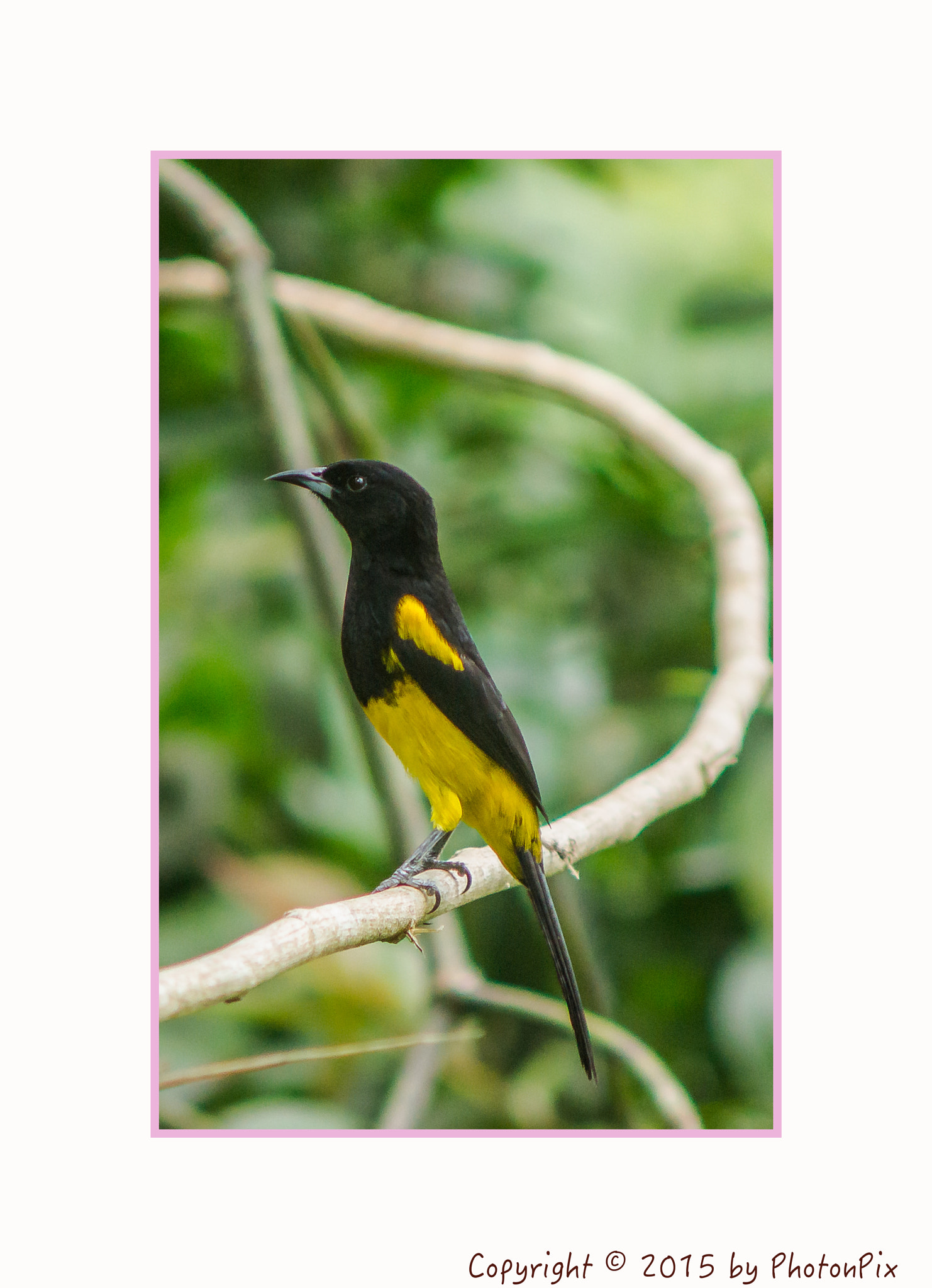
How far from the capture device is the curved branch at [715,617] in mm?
1469

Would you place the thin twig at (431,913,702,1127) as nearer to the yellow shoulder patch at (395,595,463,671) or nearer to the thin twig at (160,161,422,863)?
the thin twig at (160,161,422,863)

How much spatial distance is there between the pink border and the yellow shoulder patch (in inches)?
20.0

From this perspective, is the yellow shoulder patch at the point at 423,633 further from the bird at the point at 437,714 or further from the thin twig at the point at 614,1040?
the thin twig at the point at 614,1040

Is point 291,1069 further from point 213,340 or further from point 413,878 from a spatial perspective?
point 213,340

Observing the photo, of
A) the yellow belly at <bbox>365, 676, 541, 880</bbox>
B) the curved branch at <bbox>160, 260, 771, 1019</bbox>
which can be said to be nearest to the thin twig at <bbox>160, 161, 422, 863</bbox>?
the curved branch at <bbox>160, 260, 771, 1019</bbox>

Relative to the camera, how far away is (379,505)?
238cm

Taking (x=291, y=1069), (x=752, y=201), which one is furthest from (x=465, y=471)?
(x=291, y=1069)

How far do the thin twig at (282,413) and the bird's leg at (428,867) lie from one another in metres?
0.13

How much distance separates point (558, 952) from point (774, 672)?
A: 2.56 ft

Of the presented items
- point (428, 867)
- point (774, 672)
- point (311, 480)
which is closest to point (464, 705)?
point (428, 867)

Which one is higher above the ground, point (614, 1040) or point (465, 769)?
point (465, 769)

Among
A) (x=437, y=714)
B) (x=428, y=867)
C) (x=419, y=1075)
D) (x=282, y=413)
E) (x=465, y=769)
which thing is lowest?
(x=419, y=1075)

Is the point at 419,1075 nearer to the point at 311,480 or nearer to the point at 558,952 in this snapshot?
the point at 558,952

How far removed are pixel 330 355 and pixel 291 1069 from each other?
6.96 ft
